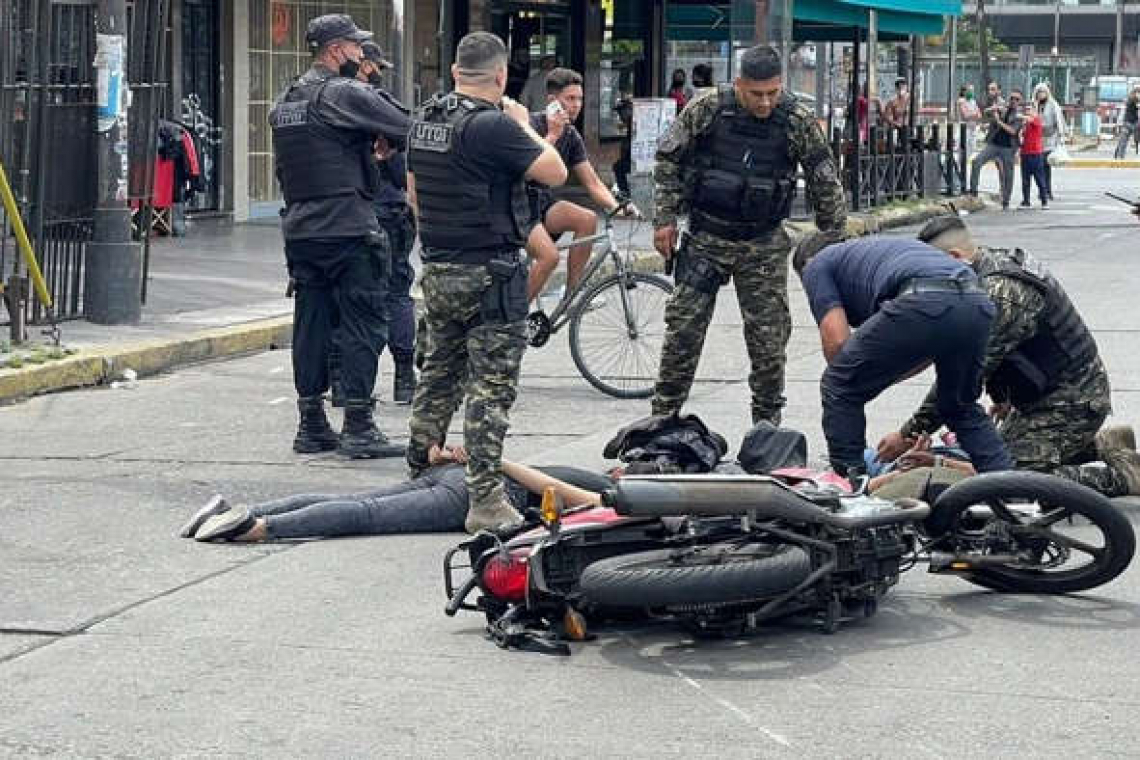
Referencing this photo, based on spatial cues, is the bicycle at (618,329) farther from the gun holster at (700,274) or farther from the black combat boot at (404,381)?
the gun holster at (700,274)

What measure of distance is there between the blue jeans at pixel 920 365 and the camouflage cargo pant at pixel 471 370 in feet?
3.79

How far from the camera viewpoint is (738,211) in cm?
946

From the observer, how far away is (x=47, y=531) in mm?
8148

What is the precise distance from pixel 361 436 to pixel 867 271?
9.74 ft

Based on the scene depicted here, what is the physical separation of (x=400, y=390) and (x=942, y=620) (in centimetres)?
524

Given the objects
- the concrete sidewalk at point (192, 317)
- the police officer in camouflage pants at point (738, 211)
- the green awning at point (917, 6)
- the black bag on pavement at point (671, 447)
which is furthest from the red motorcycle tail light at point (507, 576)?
the green awning at point (917, 6)

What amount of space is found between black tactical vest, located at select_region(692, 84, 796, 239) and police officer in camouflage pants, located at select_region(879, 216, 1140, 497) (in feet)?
4.50

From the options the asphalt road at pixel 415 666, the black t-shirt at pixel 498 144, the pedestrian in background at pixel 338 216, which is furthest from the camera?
the pedestrian in background at pixel 338 216

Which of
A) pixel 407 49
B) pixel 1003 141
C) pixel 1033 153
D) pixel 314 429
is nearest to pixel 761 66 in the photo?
pixel 314 429

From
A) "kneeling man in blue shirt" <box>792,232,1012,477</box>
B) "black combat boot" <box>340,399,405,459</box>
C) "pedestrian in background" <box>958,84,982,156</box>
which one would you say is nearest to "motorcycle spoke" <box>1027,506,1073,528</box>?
"kneeling man in blue shirt" <box>792,232,1012,477</box>

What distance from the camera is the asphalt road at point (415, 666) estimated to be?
5.48 m

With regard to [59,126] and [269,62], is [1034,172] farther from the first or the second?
[59,126]

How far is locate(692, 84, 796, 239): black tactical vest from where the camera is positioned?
9.39 m

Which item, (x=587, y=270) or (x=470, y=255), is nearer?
(x=470, y=255)
